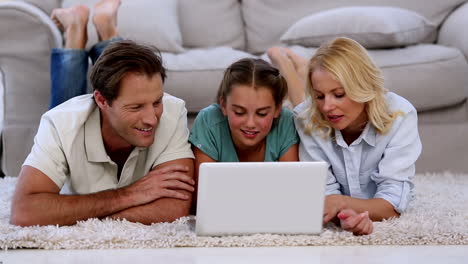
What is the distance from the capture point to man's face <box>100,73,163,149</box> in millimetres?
1869

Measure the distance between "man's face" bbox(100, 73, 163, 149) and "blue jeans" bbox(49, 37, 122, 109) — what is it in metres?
0.69

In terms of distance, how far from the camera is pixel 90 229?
1.75 m

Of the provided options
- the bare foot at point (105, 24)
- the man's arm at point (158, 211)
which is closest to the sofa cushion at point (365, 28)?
the bare foot at point (105, 24)

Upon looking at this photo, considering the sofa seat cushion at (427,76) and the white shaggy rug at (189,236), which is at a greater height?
the sofa seat cushion at (427,76)

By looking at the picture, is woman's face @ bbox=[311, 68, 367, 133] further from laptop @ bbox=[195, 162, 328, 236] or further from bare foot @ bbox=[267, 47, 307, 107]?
bare foot @ bbox=[267, 47, 307, 107]

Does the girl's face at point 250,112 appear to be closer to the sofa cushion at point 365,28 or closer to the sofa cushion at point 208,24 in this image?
the sofa cushion at point 365,28

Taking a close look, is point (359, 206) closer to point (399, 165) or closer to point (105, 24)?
point (399, 165)

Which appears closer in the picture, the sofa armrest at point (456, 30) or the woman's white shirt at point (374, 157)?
the woman's white shirt at point (374, 157)

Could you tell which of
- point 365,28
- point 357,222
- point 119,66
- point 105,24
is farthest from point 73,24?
point 357,222

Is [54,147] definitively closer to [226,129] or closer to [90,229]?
[90,229]

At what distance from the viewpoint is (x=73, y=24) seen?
270cm

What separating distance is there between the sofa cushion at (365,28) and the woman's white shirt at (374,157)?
79 centimetres

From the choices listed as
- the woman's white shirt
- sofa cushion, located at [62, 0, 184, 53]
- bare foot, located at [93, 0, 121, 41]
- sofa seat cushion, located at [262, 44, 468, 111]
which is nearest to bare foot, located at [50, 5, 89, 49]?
bare foot, located at [93, 0, 121, 41]

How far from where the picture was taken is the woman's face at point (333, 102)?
1936mm
